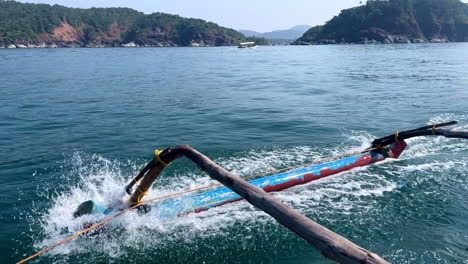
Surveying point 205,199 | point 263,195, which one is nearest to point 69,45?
point 205,199

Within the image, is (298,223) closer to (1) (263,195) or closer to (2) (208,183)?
(1) (263,195)

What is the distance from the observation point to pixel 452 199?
8.93 m

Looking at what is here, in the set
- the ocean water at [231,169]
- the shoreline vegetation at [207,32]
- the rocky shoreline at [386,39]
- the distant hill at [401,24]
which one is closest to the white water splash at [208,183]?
the ocean water at [231,169]

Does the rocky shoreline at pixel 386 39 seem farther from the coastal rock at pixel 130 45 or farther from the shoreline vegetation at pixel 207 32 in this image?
the coastal rock at pixel 130 45

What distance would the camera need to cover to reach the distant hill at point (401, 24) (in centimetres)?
15125

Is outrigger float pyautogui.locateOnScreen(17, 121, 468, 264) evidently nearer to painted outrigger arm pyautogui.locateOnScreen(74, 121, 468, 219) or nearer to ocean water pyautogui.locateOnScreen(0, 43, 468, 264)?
painted outrigger arm pyautogui.locateOnScreen(74, 121, 468, 219)

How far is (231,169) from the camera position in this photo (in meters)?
10.9

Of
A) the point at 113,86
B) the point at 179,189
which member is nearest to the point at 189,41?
the point at 113,86

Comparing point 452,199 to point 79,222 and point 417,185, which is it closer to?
point 417,185

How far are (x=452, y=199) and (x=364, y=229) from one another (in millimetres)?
3085

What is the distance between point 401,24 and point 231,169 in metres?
166

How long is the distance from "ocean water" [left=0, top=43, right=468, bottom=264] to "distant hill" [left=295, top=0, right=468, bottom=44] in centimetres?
14145

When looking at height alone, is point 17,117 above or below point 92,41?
below

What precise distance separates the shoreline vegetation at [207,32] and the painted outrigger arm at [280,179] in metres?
143
